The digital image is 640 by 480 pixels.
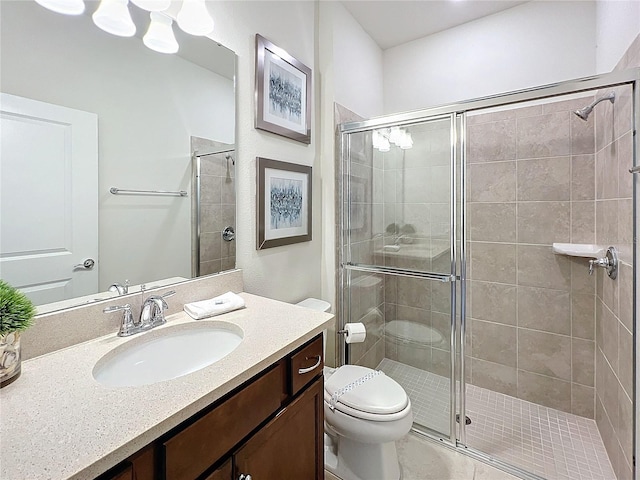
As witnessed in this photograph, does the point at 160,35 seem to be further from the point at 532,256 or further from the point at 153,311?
the point at 532,256

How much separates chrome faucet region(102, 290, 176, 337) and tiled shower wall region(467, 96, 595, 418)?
2054 mm

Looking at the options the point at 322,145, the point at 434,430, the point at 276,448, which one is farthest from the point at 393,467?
the point at 322,145

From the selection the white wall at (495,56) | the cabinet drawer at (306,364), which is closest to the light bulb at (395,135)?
the white wall at (495,56)

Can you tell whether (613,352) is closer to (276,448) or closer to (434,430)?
(434,430)

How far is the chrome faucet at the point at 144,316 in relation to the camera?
38.9 inches

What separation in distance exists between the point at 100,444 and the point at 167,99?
1147 mm

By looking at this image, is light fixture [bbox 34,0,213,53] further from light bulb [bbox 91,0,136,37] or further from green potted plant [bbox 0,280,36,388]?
green potted plant [bbox 0,280,36,388]

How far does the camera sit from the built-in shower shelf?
1.70 meters

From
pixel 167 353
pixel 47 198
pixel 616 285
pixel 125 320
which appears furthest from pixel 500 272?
pixel 47 198

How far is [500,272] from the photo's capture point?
7.11 ft

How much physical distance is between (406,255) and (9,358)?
1792 mm

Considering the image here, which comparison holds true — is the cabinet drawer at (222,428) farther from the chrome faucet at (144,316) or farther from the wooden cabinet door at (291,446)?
the chrome faucet at (144,316)

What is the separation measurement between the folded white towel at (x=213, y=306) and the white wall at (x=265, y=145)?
29cm

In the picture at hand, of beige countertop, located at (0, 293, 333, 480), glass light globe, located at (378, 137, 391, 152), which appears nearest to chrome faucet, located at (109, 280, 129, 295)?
beige countertop, located at (0, 293, 333, 480)
